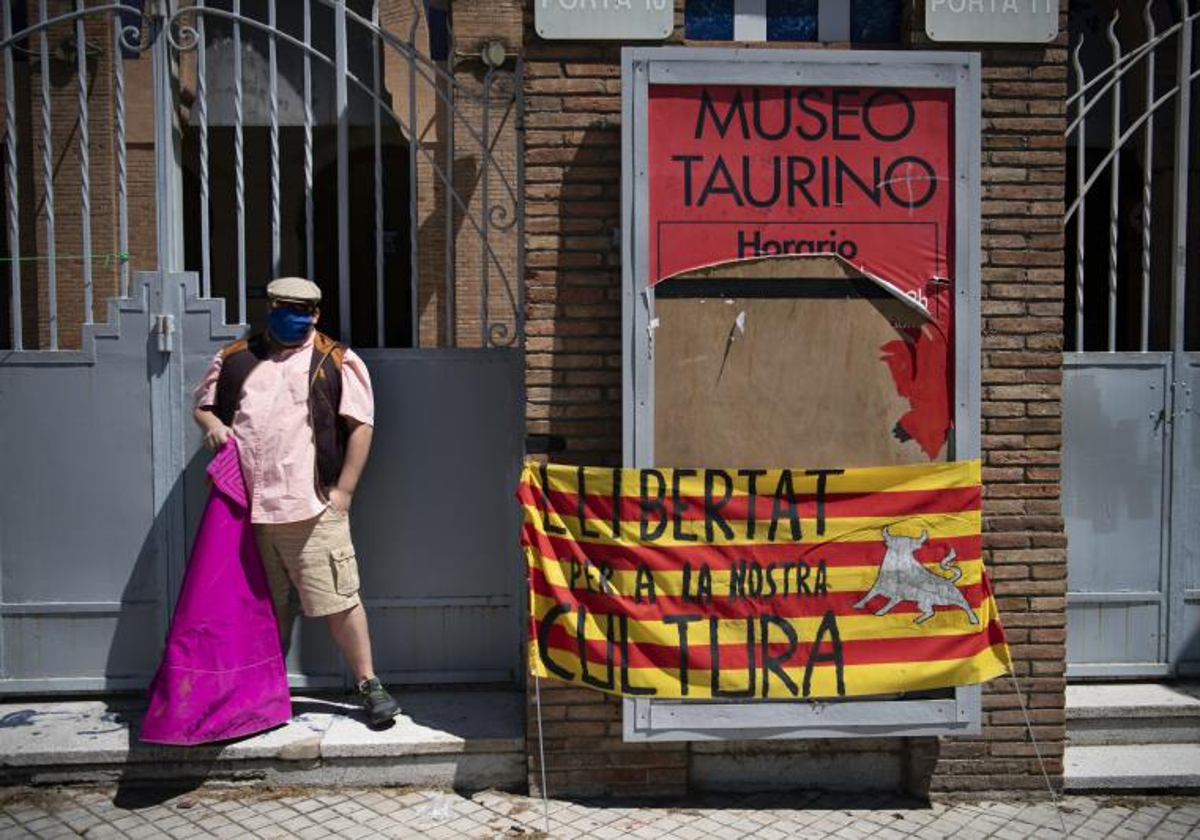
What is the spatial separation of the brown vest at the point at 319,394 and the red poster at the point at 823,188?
4.88ft

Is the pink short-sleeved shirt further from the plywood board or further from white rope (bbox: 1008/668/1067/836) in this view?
white rope (bbox: 1008/668/1067/836)

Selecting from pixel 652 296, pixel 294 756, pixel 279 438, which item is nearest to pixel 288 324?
pixel 279 438

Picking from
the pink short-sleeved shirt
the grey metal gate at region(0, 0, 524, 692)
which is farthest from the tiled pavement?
the pink short-sleeved shirt

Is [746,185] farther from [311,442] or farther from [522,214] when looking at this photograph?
[311,442]

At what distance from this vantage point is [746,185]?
Answer: 4.03 meters

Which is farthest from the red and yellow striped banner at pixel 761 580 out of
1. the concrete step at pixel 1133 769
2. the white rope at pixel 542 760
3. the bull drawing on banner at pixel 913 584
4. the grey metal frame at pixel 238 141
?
the grey metal frame at pixel 238 141

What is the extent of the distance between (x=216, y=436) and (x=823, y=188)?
2.76 m

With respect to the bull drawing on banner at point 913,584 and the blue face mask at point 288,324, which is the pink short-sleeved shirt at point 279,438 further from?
the bull drawing on banner at point 913,584

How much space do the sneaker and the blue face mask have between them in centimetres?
156

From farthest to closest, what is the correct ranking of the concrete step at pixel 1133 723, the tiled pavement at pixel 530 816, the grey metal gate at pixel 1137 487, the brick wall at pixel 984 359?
the grey metal gate at pixel 1137 487, the concrete step at pixel 1133 723, the brick wall at pixel 984 359, the tiled pavement at pixel 530 816

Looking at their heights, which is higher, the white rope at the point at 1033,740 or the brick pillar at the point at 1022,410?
the brick pillar at the point at 1022,410

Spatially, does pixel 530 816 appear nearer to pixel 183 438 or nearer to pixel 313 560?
pixel 313 560

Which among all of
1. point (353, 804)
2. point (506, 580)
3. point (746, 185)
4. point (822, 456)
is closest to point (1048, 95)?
point (746, 185)

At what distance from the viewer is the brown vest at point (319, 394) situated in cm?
430
